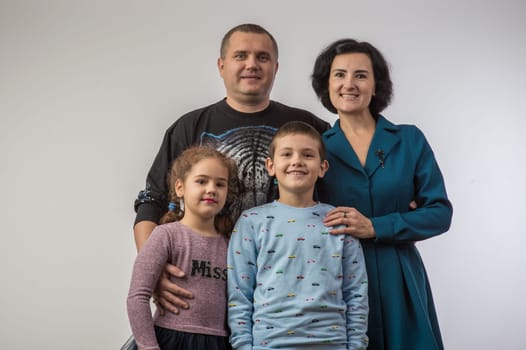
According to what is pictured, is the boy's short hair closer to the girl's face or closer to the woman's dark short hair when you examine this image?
the girl's face

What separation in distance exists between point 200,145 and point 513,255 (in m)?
2.38

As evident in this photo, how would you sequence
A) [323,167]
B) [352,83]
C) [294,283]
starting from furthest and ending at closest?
1. [352,83]
2. [323,167]
3. [294,283]

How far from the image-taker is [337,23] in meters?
3.66

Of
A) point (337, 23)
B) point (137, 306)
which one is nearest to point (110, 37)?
point (337, 23)

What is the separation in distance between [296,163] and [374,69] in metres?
0.53

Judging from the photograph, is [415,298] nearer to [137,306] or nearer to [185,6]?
[137,306]

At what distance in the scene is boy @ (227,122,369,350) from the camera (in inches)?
66.7

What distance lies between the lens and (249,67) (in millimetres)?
2135

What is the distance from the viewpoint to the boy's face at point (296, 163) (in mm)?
1837

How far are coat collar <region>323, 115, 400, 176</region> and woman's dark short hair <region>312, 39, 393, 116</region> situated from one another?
0.12m

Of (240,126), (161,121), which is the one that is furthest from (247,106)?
(161,121)

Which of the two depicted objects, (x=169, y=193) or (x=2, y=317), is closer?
(x=169, y=193)

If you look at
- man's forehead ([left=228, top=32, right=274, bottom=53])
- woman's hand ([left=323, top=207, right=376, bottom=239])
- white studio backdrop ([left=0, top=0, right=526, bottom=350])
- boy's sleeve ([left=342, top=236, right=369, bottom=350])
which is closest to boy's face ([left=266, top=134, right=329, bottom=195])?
woman's hand ([left=323, top=207, right=376, bottom=239])

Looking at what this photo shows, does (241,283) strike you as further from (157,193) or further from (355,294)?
(157,193)
